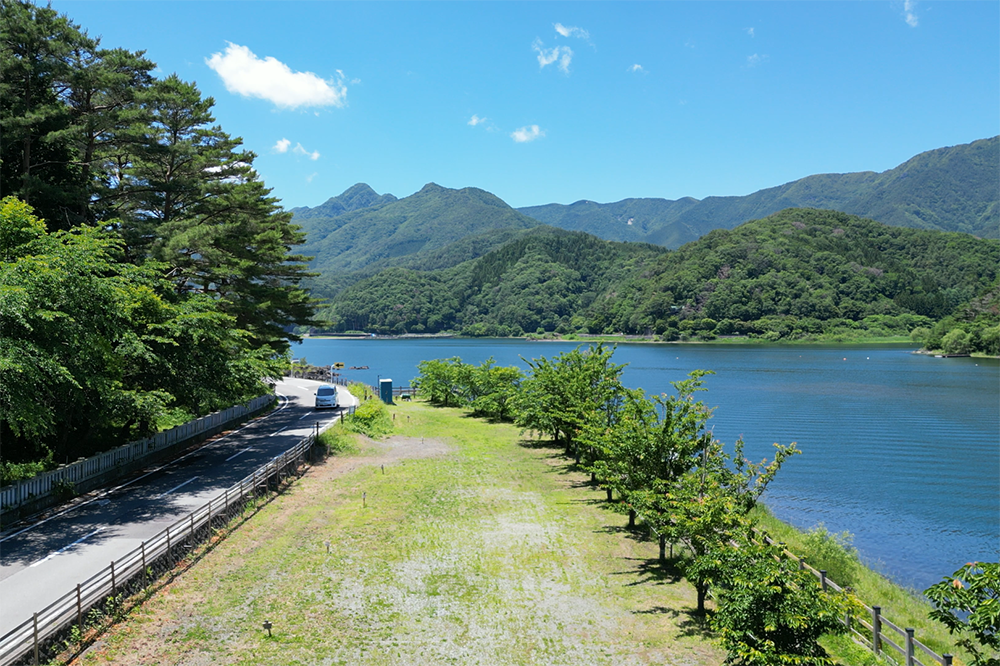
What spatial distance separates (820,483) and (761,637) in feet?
90.1

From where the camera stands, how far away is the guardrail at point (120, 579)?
33.0ft

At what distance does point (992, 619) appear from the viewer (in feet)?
20.7

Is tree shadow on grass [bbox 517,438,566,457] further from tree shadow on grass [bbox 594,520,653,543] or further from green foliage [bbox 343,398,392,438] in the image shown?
tree shadow on grass [bbox 594,520,653,543]

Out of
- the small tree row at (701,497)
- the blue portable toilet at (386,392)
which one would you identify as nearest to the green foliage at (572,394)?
the small tree row at (701,497)

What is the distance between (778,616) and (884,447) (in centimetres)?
3953

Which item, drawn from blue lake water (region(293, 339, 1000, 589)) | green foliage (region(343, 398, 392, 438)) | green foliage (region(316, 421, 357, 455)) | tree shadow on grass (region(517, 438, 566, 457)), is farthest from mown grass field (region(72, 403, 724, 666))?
blue lake water (region(293, 339, 1000, 589))

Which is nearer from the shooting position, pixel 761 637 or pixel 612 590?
pixel 761 637

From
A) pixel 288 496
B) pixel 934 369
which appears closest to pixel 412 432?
pixel 288 496

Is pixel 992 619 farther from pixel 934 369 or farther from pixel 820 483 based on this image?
pixel 934 369

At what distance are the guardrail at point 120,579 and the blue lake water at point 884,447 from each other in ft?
72.6

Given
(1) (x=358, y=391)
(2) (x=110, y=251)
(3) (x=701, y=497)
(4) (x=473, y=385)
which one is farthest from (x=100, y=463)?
(4) (x=473, y=385)

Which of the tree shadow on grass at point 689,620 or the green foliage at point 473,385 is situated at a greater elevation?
the green foliage at point 473,385

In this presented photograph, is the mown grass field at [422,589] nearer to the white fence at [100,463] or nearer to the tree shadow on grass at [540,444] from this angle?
the white fence at [100,463]

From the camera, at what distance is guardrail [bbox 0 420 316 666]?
10.1m
